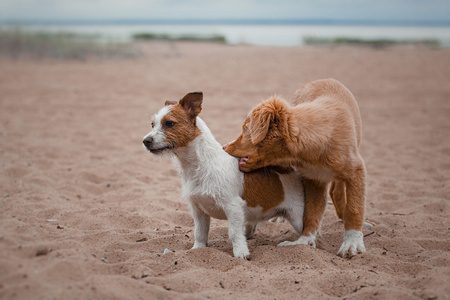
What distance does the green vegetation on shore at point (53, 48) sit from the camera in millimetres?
20239

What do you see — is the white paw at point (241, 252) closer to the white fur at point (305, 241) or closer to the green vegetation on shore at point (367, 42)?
the white fur at point (305, 241)

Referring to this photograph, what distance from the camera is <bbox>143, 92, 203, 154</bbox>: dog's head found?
13.6ft

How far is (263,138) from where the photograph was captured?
421 centimetres

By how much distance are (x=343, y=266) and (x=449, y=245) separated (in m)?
1.40

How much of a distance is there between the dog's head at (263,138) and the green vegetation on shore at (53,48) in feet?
58.1

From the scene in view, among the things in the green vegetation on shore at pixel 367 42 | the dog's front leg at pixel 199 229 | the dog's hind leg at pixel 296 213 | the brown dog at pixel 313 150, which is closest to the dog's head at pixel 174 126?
the brown dog at pixel 313 150

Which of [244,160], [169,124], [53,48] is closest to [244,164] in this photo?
[244,160]

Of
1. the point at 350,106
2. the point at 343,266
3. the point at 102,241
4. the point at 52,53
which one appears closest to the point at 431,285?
the point at 343,266

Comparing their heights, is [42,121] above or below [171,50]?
below

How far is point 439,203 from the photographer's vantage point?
5840 mm

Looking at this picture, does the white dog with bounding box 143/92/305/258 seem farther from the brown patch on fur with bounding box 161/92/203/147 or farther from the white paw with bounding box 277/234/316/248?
the white paw with bounding box 277/234/316/248

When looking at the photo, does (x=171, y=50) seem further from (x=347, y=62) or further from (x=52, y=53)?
(x=347, y=62)

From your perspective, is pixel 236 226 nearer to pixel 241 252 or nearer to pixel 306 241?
pixel 241 252

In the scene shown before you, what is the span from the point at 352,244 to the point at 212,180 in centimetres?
167
